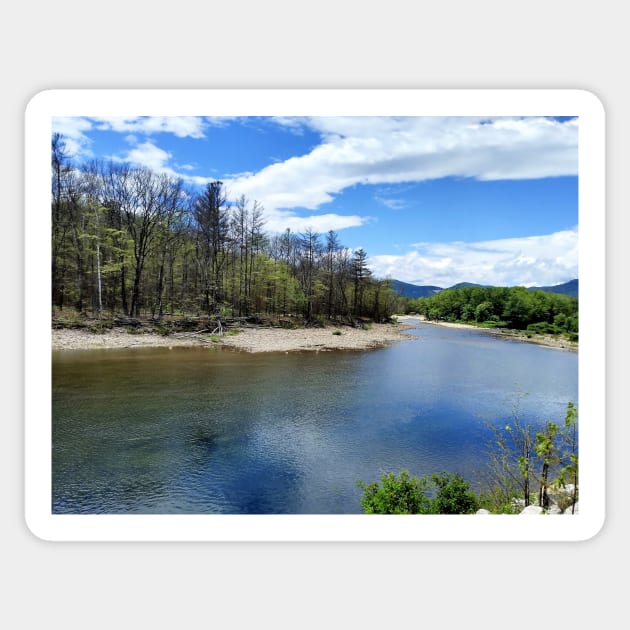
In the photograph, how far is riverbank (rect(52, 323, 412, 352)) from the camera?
875 centimetres

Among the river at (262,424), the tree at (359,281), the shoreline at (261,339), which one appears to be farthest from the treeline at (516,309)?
the tree at (359,281)

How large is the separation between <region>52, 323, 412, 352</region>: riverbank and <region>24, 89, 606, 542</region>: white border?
5.08m

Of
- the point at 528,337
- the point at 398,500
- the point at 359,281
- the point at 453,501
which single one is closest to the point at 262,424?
the point at 398,500

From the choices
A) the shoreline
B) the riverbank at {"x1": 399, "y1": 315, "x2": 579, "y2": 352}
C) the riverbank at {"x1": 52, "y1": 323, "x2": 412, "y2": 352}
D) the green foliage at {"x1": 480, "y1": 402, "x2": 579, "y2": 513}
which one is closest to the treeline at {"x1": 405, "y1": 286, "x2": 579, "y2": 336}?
the riverbank at {"x1": 399, "y1": 315, "x2": 579, "y2": 352}

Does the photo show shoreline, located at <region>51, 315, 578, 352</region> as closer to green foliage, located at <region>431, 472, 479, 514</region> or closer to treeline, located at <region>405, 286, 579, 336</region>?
treeline, located at <region>405, 286, 579, 336</region>

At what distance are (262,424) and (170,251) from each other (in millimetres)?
8957

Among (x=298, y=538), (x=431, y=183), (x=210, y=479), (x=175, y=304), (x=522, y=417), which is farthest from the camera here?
(x=175, y=304)
